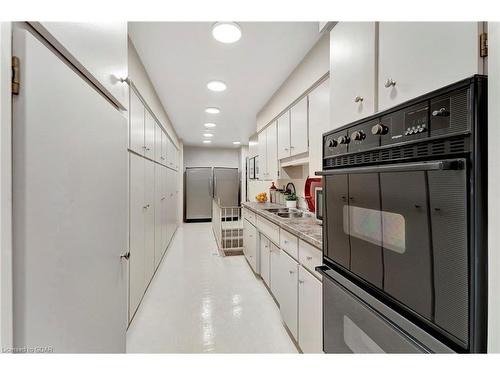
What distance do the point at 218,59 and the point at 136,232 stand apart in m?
1.76

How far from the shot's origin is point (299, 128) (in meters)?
2.33

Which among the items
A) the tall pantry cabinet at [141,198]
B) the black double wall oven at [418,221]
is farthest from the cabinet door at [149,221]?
the black double wall oven at [418,221]

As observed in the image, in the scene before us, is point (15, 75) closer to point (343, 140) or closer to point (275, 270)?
point (343, 140)

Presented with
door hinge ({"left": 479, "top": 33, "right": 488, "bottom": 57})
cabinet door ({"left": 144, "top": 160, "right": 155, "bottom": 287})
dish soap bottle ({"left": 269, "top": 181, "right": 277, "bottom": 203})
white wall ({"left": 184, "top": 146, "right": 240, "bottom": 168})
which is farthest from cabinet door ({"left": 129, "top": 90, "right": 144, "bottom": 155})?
white wall ({"left": 184, "top": 146, "right": 240, "bottom": 168})

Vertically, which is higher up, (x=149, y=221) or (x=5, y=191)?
(x=5, y=191)

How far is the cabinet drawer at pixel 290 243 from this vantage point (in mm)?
1634

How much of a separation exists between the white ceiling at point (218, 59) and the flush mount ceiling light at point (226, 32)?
0.05m

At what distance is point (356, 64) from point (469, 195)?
2.51 feet

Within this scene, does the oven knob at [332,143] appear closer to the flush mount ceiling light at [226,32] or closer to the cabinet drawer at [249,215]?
the flush mount ceiling light at [226,32]

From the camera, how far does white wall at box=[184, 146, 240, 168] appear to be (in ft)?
25.1

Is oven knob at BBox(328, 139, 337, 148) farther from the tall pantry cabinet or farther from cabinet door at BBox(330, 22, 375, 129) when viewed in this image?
the tall pantry cabinet

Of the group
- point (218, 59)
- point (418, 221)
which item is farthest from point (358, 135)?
point (218, 59)

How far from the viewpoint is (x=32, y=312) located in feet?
Result: 1.87

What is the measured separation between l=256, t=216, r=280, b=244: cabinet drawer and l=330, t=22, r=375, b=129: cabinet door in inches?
46.3
